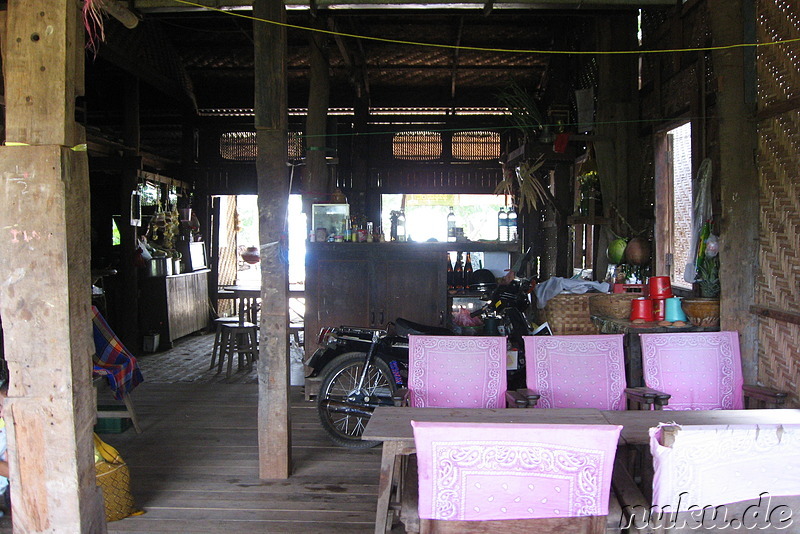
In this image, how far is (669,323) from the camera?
15.5 feet

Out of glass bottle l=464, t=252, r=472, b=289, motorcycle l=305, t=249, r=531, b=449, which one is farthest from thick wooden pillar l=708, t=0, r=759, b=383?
glass bottle l=464, t=252, r=472, b=289

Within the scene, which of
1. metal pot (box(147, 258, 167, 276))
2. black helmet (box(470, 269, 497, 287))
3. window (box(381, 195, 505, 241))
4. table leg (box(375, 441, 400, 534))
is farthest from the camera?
window (box(381, 195, 505, 241))

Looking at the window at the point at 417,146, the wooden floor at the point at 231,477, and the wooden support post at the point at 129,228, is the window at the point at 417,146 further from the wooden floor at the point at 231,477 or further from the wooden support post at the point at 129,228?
the wooden floor at the point at 231,477

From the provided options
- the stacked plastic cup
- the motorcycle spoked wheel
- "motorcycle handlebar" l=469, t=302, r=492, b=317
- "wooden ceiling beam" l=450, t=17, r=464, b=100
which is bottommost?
the motorcycle spoked wheel

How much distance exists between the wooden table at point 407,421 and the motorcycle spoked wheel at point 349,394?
1.73 meters

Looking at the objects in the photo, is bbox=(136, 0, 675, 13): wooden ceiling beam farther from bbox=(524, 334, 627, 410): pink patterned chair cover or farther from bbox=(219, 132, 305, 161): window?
bbox=(219, 132, 305, 161): window

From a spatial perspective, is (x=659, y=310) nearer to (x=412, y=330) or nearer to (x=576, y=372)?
(x=576, y=372)

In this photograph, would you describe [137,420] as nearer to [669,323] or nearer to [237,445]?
[237,445]

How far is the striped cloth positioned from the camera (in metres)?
4.96

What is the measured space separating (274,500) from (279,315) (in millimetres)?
1118

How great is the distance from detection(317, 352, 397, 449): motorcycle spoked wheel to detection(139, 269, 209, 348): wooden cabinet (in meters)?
5.06

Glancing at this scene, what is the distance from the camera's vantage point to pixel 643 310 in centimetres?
486

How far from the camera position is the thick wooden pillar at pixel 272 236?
412cm

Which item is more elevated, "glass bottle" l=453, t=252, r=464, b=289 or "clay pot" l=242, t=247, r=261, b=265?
"clay pot" l=242, t=247, r=261, b=265
